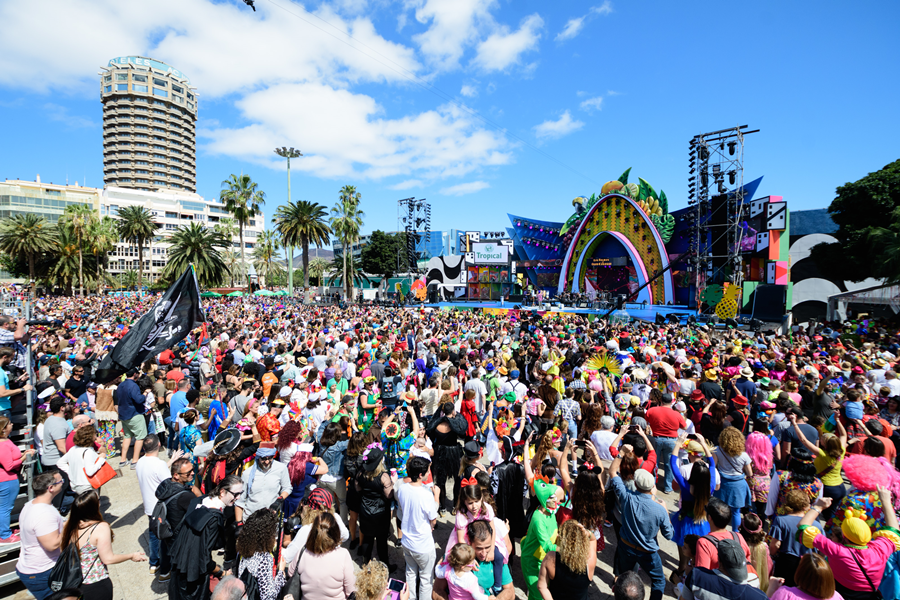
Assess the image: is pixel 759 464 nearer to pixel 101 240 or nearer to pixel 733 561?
pixel 733 561

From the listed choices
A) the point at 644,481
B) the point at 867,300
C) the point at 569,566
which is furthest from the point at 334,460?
the point at 867,300

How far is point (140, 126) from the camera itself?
100062mm

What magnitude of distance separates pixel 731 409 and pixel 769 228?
27210 millimetres

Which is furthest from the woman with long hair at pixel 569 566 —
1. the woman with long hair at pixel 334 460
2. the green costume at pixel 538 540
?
the woman with long hair at pixel 334 460

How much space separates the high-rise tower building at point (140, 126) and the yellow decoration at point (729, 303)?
4321 inches

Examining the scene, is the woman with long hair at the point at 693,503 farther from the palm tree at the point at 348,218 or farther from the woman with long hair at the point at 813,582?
the palm tree at the point at 348,218

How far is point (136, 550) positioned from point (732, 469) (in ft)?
22.3

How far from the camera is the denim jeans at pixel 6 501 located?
443cm

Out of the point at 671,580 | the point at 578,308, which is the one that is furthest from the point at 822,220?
the point at 671,580

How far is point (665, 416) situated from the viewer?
5.73 metres

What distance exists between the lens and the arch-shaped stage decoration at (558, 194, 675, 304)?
35.0m

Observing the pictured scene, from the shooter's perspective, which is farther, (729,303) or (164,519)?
(729,303)

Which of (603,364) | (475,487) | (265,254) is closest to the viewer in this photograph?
(475,487)

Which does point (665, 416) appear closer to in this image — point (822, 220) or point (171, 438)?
point (171, 438)
